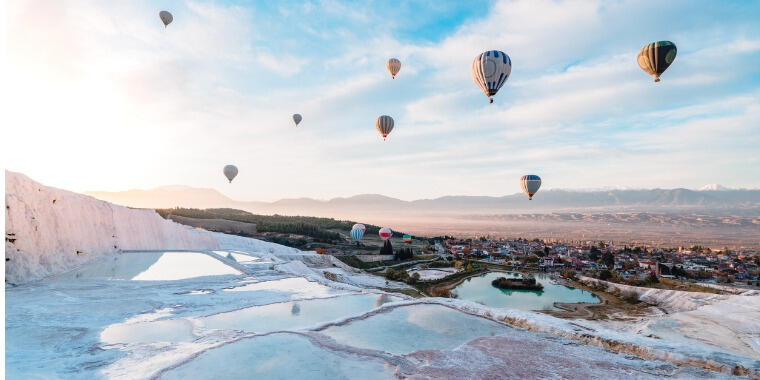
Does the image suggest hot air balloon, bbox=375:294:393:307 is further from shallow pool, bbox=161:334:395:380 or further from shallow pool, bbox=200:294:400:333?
shallow pool, bbox=161:334:395:380

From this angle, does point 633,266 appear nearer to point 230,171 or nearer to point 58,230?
point 230,171

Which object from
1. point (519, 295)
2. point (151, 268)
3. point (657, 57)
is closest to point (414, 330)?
point (151, 268)

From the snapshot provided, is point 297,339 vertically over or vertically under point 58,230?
under

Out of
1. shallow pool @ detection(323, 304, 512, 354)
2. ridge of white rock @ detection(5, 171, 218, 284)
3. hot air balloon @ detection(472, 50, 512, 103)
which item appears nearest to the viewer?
shallow pool @ detection(323, 304, 512, 354)

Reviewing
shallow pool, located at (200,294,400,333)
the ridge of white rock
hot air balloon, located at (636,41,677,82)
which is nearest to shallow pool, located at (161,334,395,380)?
shallow pool, located at (200,294,400,333)

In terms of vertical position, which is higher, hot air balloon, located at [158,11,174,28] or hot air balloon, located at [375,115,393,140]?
hot air balloon, located at [158,11,174,28]

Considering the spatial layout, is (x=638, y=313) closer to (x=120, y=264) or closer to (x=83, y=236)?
(x=120, y=264)
